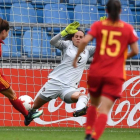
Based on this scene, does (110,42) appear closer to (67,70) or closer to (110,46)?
(110,46)

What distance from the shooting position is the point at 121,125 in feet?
33.6

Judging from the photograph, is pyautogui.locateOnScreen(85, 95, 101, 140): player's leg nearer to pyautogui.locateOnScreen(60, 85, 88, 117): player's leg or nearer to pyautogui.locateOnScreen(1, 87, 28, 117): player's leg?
pyautogui.locateOnScreen(60, 85, 88, 117): player's leg

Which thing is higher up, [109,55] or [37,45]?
[109,55]

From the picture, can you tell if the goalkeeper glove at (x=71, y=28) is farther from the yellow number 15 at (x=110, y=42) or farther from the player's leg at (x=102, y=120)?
the player's leg at (x=102, y=120)

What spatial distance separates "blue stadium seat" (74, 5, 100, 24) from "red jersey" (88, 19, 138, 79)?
598 cm

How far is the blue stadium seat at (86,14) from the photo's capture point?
1147cm

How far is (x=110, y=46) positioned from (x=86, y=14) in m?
6.60

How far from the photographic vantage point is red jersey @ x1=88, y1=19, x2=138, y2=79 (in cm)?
529

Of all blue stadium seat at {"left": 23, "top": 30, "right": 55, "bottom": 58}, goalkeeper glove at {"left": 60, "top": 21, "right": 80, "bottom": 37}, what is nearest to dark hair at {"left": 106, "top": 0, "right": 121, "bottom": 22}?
goalkeeper glove at {"left": 60, "top": 21, "right": 80, "bottom": 37}

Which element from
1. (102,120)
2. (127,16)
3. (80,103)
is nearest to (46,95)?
(80,103)

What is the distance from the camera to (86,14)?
38.8 feet

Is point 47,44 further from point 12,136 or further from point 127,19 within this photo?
point 12,136

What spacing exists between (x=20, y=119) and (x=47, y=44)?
214 centimetres

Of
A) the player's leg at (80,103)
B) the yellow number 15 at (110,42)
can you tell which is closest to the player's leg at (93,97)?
the yellow number 15 at (110,42)
